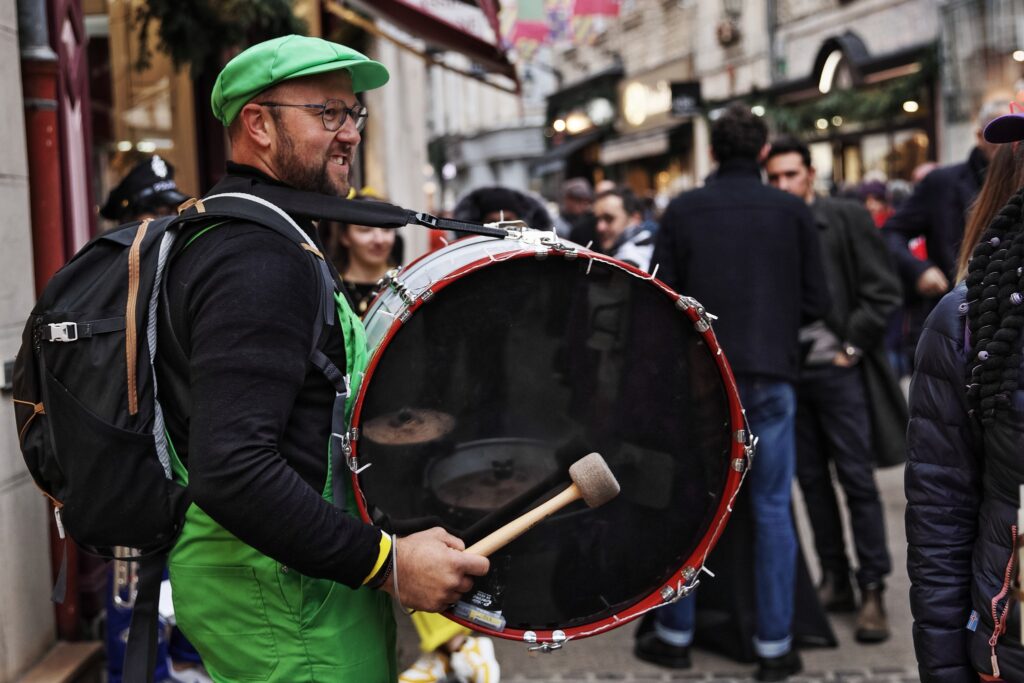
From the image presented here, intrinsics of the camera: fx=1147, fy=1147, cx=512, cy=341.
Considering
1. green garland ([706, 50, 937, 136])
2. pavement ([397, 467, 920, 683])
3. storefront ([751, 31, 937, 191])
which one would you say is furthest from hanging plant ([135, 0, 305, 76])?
green garland ([706, 50, 937, 136])

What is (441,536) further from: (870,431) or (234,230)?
(870,431)

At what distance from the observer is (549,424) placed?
2389 mm

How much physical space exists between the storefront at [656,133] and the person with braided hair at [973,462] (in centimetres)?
2166

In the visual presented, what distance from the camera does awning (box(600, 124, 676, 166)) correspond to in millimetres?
25391

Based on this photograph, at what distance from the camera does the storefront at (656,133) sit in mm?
24188

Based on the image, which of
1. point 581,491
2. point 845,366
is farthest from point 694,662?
point 581,491

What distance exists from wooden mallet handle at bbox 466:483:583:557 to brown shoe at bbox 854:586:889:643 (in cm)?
328

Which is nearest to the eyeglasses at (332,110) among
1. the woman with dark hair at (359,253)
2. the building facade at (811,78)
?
the woman with dark hair at (359,253)

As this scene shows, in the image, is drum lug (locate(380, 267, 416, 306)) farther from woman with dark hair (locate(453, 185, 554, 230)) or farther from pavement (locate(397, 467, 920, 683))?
woman with dark hair (locate(453, 185, 554, 230))

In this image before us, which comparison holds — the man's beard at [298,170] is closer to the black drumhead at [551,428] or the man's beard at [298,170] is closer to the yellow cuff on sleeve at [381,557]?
the black drumhead at [551,428]

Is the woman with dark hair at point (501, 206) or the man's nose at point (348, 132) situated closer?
the man's nose at point (348, 132)

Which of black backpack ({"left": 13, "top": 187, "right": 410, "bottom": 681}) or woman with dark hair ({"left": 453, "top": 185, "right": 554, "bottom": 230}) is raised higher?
woman with dark hair ({"left": 453, "top": 185, "right": 554, "bottom": 230})

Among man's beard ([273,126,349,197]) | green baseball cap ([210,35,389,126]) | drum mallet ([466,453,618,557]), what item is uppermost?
green baseball cap ([210,35,389,126])

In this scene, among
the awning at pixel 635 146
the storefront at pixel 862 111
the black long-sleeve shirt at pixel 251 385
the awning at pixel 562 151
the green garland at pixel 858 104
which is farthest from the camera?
the awning at pixel 562 151
